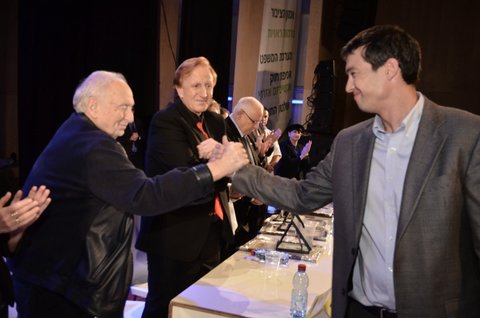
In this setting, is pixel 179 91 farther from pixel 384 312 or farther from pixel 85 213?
pixel 384 312

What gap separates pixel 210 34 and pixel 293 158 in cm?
195

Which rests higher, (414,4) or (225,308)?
(414,4)

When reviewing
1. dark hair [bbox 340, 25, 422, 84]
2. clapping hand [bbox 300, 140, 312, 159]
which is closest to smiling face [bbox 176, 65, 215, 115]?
dark hair [bbox 340, 25, 422, 84]

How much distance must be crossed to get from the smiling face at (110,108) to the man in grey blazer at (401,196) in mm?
855

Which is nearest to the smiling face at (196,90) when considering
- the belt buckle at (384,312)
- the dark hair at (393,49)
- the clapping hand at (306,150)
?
the dark hair at (393,49)

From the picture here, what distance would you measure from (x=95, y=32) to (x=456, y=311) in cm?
502

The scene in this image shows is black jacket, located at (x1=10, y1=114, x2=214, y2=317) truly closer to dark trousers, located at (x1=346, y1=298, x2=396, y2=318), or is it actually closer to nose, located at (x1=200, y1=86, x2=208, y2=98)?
dark trousers, located at (x1=346, y1=298, x2=396, y2=318)

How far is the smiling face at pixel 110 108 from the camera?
7.27 ft

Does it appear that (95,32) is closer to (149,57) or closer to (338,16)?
(149,57)

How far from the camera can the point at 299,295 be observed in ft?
7.73

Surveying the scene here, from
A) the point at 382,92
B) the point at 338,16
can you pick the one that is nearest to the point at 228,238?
the point at 382,92

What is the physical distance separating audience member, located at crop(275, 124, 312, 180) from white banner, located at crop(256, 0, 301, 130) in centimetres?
49

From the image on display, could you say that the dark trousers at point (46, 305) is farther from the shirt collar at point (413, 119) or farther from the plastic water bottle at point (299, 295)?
the shirt collar at point (413, 119)

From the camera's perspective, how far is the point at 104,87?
2219 millimetres
